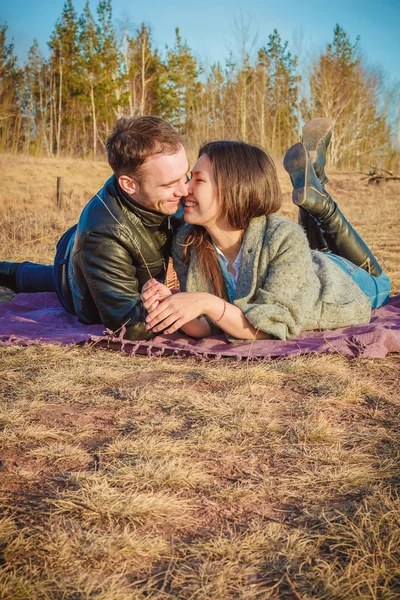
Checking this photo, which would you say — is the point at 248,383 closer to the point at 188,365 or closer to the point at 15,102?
the point at 188,365

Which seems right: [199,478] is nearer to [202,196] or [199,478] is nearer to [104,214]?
[202,196]

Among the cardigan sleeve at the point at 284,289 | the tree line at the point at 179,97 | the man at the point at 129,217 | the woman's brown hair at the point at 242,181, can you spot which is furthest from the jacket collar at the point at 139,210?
the tree line at the point at 179,97

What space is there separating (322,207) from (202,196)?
1.05m

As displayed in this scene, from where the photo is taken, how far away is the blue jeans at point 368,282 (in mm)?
3746

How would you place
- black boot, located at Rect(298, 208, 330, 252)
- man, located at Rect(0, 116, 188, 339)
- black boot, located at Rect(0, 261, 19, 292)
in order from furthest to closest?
black boot, located at Rect(0, 261, 19, 292) < black boot, located at Rect(298, 208, 330, 252) < man, located at Rect(0, 116, 188, 339)

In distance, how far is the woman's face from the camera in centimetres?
314

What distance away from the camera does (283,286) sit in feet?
9.96

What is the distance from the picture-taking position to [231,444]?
188 centimetres

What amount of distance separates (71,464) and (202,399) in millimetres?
733

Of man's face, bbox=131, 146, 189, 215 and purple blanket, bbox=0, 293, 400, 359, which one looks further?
man's face, bbox=131, 146, 189, 215

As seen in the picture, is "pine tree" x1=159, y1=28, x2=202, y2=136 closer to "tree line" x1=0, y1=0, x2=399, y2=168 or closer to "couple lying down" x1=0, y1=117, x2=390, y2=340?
"tree line" x1=0, y1=0, x2=399, y2=168

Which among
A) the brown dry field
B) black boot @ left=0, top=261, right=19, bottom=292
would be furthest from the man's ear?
black boot @ left=0, top=261, right=19, bottom=292

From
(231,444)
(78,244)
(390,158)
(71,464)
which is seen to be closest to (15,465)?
(71,464)

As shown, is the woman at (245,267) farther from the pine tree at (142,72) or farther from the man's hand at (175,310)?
the pine tree at (142,72)
